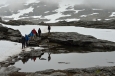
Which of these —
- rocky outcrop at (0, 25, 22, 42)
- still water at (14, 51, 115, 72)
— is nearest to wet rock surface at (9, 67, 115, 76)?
still water at (14, 51, 115, 72)

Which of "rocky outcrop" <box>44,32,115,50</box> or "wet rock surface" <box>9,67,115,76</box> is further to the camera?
"rocky outcrop" <box>44,32,115,50</box>

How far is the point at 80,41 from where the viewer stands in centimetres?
3950

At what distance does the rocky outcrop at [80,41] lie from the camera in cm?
3759

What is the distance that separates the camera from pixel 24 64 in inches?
1000

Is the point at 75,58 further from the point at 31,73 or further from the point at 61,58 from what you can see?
the point at 31,73

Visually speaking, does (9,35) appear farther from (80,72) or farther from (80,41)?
(80,72)

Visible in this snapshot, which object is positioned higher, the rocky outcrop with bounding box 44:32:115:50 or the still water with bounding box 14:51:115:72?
the rocky outcrop with bounding box 44:32:115:50

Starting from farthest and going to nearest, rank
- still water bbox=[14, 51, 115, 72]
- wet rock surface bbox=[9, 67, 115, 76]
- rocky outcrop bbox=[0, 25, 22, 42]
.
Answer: rocky outcrop bbox=[0, 25, 22, 42] < still water bbox=[14, 51, 115, 72] < wet rock surface bbox=[9, 67, 115, 76]

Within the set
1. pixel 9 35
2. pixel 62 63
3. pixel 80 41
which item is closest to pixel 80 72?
pixel 62 63

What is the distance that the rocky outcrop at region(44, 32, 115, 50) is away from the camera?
3759cm

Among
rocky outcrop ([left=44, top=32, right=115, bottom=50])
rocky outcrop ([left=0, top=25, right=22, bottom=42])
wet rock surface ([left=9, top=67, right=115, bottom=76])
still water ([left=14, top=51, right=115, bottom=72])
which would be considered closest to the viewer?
wet rock surface ([left=9, top=67, right=115, bottom=76])

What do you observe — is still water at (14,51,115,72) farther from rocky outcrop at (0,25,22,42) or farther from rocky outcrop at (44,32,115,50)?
rocky outcrop at (0,25,22,42)

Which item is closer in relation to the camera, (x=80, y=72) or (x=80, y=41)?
(x=80, y=72)

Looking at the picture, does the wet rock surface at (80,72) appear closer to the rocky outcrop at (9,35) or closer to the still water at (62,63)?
the still water at (62,63)
